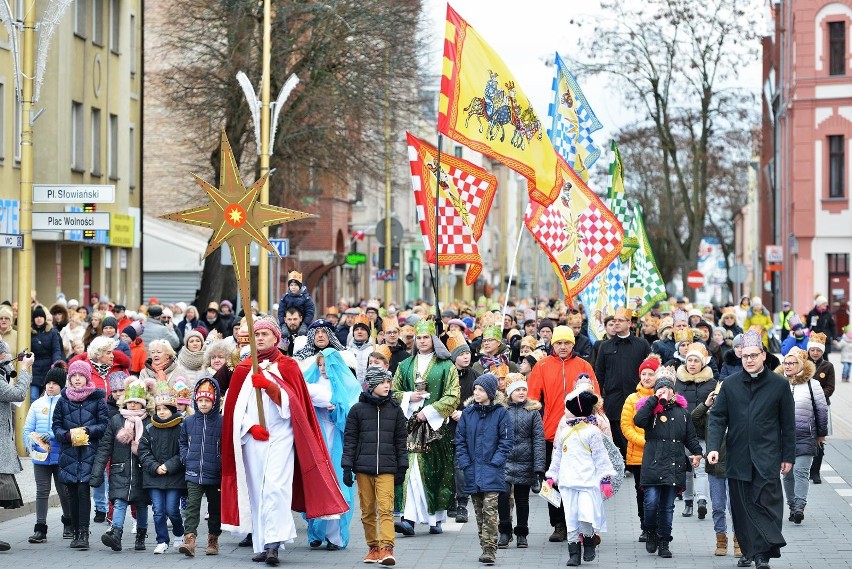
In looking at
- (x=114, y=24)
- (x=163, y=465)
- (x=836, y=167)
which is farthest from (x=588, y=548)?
(x=836, y=167)

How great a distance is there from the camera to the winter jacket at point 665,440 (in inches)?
516

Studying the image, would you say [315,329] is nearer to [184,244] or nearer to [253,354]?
[253,354]

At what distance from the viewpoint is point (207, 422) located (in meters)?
13.2

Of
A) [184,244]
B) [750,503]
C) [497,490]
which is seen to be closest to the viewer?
[750,503]

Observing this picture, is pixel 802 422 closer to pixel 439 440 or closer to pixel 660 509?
pixel 660 509

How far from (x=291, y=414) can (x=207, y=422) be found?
0.74 metres

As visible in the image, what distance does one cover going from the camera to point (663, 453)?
520 inches

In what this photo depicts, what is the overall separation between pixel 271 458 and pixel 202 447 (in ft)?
2.20

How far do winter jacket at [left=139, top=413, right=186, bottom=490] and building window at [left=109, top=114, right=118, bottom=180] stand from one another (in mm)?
28054

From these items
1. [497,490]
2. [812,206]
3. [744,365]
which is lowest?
[497,490]

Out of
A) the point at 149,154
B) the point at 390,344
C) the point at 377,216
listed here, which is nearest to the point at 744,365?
the point at 390,344

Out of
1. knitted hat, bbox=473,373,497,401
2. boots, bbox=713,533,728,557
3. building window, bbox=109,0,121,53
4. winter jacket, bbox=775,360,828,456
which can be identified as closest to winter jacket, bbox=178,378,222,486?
knitted hat, bbox=473,373,497,401

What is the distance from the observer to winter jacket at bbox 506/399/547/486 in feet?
43.7

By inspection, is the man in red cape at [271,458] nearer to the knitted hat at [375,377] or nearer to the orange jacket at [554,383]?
the knitted hat at [375,377]
